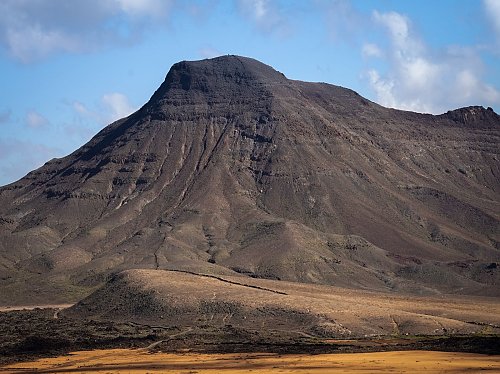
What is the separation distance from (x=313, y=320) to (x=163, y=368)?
44.4m

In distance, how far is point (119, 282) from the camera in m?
159

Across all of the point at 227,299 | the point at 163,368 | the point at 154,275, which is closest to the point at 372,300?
the point at 227,299

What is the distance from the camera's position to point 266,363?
Answer: 86688 mm

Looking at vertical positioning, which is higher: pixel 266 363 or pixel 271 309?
pixel 271 309

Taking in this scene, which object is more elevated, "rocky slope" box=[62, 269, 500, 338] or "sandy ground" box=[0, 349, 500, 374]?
"rocky slope" box=[62, 269, 500, 338]

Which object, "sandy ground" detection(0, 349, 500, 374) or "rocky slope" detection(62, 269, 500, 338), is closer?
"sandy ground" detection(0, 349, 500, 374)

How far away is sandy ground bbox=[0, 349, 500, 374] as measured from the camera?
77.4 meters

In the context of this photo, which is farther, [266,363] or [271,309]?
[271,309]

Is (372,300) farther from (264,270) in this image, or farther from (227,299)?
(264,270)

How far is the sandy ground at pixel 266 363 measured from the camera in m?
77.4

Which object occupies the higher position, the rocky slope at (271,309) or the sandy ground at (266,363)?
the rocky slope at (271,309)

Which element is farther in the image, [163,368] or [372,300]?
[372,300]

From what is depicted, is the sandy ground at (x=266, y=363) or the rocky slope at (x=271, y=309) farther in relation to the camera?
the rocky slope at (x=271, y=309)

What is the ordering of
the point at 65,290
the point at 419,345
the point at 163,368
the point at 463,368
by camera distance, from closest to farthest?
the point at 463,368 < the point at 163,368 < the point at 419,345 < the point at 65,290
